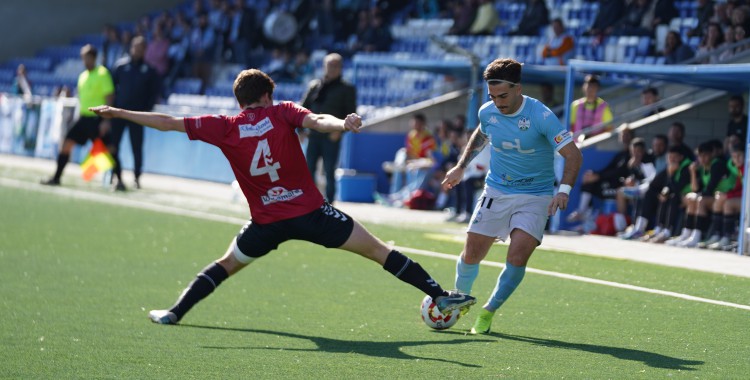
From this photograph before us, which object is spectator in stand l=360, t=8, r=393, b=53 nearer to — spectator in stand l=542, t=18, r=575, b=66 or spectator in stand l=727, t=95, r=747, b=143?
spectator in stand l=542, t=18, r=575, b=66

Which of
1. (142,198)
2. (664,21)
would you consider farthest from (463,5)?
(142,198)

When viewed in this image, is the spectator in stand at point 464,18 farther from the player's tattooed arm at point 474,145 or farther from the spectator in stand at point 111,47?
the player's tattooed arm at point 474,145

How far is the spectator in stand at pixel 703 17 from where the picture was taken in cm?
1873

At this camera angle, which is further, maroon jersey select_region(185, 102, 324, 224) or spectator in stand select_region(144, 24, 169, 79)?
spectator in stand select_region(144, 24, 169, 79)

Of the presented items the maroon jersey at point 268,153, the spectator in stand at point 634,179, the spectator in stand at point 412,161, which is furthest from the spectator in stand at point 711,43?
Answer: the maroon jersey at point 268,153

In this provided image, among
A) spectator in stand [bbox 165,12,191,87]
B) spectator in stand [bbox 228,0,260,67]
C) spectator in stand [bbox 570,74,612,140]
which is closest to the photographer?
spectator in stand [bbox 570,74,612,140]

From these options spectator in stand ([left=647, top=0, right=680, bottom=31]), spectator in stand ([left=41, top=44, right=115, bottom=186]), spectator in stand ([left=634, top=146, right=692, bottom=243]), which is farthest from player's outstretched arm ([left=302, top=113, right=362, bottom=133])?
spectator in stand ([left=647, top=0, right=680, bottom=31])

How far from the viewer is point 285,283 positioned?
11.0 m

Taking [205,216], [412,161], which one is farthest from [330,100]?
[412,161]

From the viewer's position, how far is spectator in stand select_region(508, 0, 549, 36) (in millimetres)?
22594

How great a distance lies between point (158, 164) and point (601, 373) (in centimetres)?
1886

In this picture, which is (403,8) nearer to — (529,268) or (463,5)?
(463,5)

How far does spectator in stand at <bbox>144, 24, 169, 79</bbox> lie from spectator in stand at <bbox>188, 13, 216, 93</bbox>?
32.2 inches

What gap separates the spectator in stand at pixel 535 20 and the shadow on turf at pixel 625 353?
1462 centimetres
